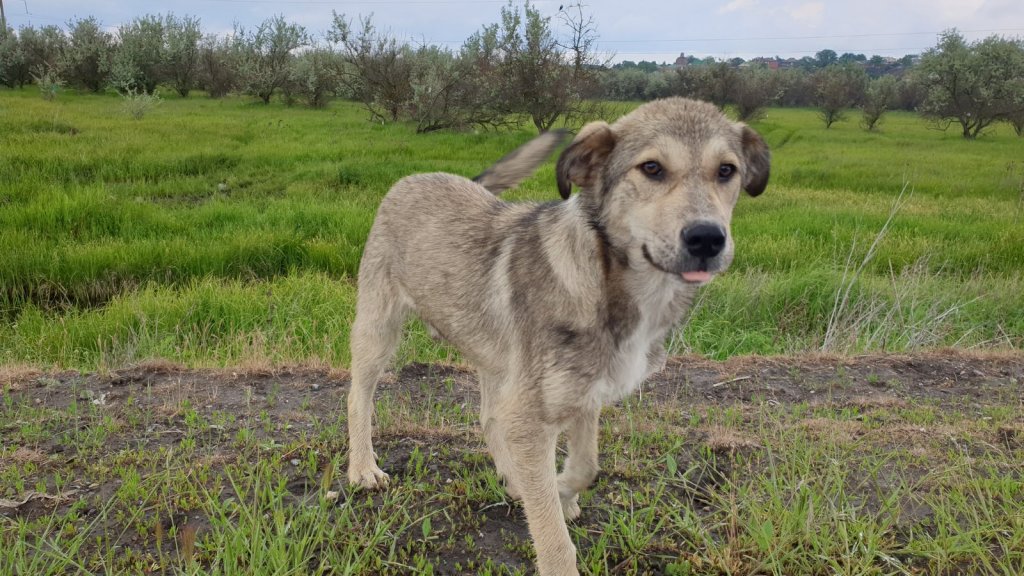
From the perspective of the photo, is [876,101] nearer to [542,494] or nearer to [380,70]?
[380,70]

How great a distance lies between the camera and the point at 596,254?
2.74m

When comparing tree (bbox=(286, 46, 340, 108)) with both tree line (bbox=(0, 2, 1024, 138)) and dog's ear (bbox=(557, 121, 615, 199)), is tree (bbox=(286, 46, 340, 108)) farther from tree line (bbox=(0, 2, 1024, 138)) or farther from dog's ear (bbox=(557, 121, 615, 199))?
dog's ear (bbox=(557, 121, 615, 199))

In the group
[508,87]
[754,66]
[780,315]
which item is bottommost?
[780,315]

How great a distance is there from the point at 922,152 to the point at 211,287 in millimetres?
26303

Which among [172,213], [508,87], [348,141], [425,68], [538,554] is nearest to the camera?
[538,554]

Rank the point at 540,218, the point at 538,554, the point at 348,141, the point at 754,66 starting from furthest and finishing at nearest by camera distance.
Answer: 1. the point at 754,66
2. the point at 348,141
3. the point at 540,218
4. the point at 538,554

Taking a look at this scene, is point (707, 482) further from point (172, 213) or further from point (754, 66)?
point (754, 66)

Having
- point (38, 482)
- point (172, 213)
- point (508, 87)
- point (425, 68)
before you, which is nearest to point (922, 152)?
point (508, 87)

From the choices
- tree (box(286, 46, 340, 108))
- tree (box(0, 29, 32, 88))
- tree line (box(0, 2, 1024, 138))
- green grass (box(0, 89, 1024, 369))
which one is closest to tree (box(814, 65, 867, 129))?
tree line (box(0, 2, 1024, 138))

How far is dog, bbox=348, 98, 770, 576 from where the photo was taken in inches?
99.6

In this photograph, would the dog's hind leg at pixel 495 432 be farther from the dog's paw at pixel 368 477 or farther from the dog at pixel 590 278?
the dog's paw at pixel 368 477

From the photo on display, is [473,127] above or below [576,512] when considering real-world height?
above

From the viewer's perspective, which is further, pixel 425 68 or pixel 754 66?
pixel 754 66

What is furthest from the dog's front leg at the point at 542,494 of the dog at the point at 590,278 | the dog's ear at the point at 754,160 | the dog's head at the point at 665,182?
the dog's ear at the point at 754,160
